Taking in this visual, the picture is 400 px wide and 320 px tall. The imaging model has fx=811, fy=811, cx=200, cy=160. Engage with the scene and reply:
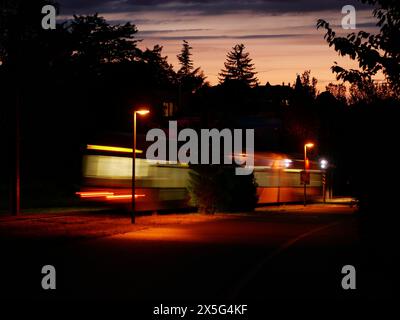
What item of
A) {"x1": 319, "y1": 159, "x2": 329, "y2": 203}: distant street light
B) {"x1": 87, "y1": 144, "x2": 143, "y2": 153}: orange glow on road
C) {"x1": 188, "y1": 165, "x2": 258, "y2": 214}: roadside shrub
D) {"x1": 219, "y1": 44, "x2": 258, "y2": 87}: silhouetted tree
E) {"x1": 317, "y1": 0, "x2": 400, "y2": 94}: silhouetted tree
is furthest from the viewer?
{"x1": 219, "y1": 44, "x2": 258, "y2": 87}: silhouetted tree

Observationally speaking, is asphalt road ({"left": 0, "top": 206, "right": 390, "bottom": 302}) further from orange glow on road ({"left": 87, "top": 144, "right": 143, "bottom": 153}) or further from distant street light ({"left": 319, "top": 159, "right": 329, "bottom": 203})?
distant street light ({"left": 319, "top": 159, "right": 329, "bottom": 203})

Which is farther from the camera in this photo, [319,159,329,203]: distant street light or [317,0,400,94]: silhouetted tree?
[319,159,329,203]: distant street light

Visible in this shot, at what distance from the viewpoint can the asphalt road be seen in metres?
13.9

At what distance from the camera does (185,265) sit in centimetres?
1817

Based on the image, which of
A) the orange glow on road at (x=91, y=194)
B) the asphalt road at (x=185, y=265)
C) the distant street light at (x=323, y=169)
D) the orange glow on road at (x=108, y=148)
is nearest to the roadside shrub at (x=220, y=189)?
the orange glow on road at (x=108, y=148)

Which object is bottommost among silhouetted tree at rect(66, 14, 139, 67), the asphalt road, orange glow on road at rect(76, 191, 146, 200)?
the asphalt road

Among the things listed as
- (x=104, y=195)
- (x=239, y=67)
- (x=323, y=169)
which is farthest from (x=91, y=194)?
(x=239, y=67)

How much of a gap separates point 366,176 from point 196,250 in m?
7.27

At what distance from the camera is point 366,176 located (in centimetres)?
1593

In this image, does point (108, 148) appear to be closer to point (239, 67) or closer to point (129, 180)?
point (129, 180)

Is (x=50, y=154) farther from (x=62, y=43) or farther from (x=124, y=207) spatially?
(x=124, y=207)

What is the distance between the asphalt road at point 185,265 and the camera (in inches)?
547

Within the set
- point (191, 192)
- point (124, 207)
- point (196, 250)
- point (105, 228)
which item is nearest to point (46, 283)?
point (196, 250)

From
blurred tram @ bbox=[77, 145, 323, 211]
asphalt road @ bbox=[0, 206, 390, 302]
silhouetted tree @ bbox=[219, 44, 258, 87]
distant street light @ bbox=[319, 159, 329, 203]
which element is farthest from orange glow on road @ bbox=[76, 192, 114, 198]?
silhouetted tree @ bbox=[219, 44, 258, 87]
